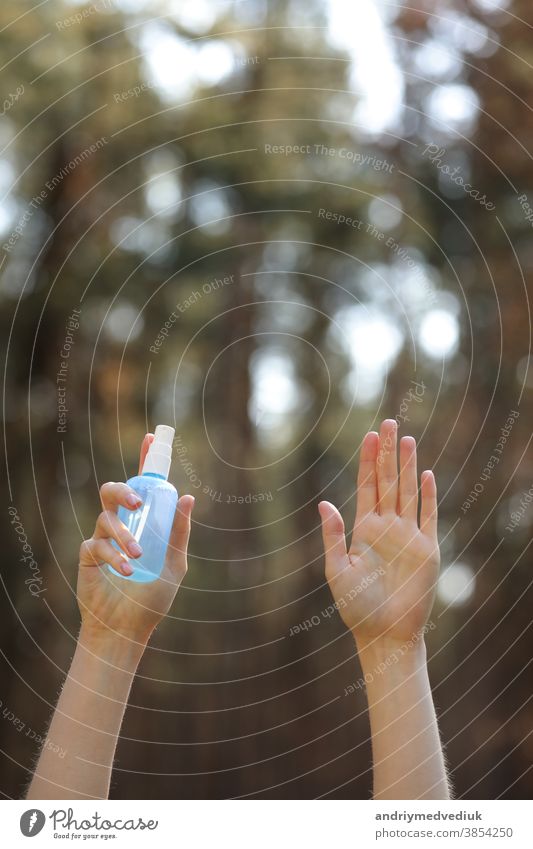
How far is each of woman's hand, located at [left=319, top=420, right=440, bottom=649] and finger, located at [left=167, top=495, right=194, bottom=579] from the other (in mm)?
276

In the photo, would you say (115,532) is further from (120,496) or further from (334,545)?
(334,545)

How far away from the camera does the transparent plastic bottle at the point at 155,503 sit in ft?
5.86

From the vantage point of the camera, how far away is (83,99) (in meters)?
5.67

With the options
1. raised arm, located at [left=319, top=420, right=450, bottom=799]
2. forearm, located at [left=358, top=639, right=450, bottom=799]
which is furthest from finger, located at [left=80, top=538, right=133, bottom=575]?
forearm, located at [left=358, top=639, right=450, bottom=799]

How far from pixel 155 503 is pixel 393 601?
513mm

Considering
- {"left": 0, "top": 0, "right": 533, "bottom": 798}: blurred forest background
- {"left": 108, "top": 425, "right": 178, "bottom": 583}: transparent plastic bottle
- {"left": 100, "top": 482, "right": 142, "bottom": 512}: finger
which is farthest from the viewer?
{"left": 0, "top": 0, "right": 533, "bottom": 798}: blurred forest background

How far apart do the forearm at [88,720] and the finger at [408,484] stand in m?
0.57

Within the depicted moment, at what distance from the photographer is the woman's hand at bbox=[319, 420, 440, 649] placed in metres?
1.65

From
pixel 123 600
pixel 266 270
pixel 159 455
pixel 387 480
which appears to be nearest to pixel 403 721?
pixel 387 480

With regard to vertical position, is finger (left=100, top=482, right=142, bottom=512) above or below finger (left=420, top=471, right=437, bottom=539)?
below

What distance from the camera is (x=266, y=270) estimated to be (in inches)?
304

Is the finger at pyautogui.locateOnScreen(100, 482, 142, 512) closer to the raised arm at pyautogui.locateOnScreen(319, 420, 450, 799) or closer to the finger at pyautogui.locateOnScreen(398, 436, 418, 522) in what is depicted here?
the raised arm at pyautogui.locateOnScreen(319, 420, 450, 799)

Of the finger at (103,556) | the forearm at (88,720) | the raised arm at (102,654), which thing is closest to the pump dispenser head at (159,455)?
the raised arm at (102,654)

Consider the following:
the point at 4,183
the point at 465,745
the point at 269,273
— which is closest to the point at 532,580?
the point at 465,745
